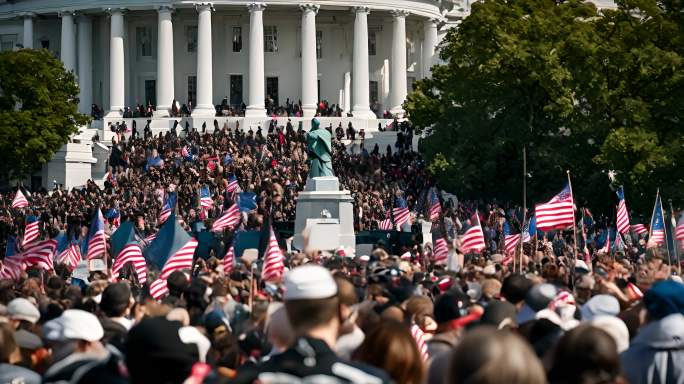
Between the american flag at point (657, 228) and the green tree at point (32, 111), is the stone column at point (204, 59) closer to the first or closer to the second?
the green tree at point (32, 111)

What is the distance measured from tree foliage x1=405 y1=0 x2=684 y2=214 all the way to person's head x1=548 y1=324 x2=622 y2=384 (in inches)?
1889

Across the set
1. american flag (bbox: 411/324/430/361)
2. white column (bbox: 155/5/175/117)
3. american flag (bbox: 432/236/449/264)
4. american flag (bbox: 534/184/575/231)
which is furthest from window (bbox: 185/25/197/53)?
american flag (bbox: 411/324/430/361)

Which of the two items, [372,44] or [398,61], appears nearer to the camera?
[398,61]

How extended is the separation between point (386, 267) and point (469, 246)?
445 inches

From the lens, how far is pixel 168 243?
31.5 meters

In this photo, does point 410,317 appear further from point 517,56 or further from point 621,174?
point 517,56

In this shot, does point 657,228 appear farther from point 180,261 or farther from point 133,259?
point 180,261

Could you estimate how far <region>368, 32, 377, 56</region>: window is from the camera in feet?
415

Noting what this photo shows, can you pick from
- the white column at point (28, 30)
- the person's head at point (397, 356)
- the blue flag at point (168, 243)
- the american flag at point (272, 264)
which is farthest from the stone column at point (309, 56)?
the person's head at point (397, 356)

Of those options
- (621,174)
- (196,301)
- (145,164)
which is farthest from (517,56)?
(196,301)

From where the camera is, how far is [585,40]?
225 feet

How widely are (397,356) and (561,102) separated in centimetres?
5765

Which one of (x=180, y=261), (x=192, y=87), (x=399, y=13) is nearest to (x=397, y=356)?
(x=180, y=261)

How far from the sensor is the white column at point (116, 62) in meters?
118
